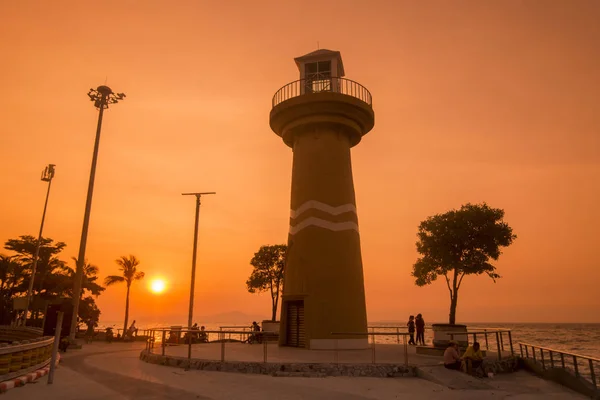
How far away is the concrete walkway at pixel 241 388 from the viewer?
416 inches

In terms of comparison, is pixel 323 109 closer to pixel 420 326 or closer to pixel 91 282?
pixel 420 326

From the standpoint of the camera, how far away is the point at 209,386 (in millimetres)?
11836

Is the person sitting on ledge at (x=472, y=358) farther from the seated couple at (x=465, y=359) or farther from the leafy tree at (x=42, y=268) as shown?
the leafy tree at (x=42, y=268)

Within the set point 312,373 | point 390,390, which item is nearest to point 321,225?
point 312,373

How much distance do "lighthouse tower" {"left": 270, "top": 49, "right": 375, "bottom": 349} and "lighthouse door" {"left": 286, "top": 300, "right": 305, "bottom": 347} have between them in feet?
0.16

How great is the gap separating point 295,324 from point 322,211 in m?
5.84

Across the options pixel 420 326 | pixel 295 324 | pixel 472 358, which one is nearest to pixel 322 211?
pixel 295 324

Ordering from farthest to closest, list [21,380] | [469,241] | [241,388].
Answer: [469,241], [241,388], [21,380]

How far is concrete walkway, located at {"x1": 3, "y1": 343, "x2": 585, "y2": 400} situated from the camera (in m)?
10.6

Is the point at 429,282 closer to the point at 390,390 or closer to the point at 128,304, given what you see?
the point at 390,390

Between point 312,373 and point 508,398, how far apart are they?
225 inches

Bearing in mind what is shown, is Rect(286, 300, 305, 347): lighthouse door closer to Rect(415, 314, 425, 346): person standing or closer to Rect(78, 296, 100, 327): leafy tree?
Rect(415, 314, 425, 346): person standing

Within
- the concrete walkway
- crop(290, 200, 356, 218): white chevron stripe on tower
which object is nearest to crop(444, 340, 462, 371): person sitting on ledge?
the concrete walkway

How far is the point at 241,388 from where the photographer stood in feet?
38.1
